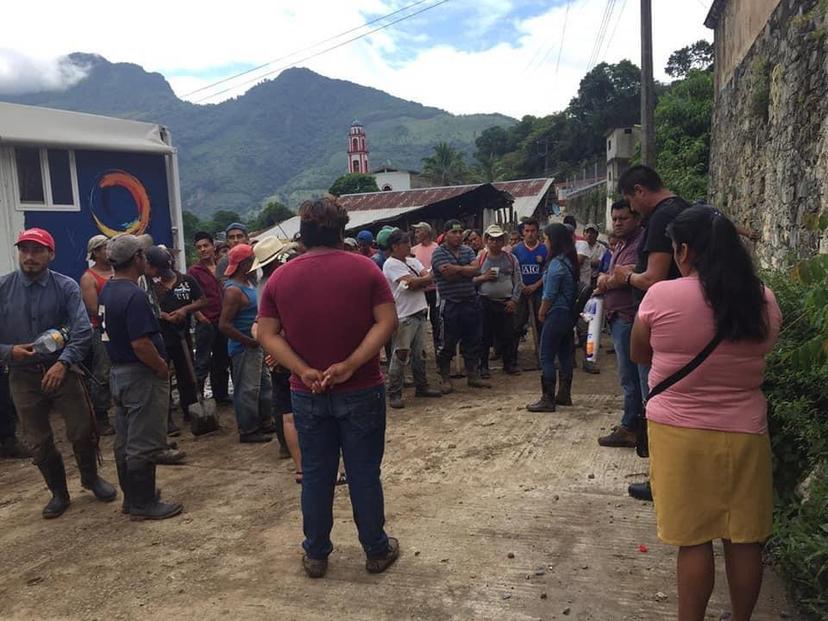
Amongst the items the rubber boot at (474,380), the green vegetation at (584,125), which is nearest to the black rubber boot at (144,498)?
the rubber boot at (474,380)

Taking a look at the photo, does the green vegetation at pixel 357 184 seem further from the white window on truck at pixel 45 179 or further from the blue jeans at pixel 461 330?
the blue jeans at pixel 461 330

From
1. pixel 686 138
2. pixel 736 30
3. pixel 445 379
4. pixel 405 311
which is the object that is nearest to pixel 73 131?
pixel 405 311

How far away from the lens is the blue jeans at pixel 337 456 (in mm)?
3035

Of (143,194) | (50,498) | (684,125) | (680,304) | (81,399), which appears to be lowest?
(50,498)

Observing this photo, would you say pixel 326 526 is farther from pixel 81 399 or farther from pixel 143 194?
pixel 143 194

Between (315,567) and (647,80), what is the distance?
12019 mm

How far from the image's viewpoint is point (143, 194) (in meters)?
8.12

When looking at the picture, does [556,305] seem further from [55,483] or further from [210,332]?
[55,483]

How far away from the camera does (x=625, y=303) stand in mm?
4371

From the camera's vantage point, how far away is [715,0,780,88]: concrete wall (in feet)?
27.3

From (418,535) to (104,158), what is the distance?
6459mm

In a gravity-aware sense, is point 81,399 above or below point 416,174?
below

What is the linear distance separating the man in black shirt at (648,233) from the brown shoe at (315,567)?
6.29 ft

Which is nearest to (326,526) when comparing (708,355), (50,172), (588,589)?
(588,589)
